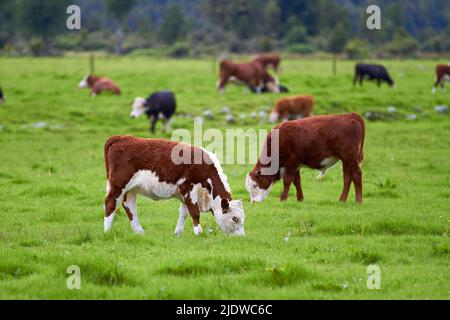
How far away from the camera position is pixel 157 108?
92.2 feet

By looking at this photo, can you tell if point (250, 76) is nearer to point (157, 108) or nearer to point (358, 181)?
point (157, 108)

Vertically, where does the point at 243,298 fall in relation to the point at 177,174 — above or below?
below

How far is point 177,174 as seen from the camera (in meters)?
12.1

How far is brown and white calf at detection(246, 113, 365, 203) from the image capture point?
15.1 meters

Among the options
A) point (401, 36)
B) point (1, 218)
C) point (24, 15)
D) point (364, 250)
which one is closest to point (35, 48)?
point (24, 15)

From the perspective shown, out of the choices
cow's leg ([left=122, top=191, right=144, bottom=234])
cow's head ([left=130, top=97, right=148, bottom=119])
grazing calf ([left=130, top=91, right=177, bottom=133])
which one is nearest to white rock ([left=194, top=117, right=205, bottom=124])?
grazing calf ([left=130, top=91, right=177, bottom=133])

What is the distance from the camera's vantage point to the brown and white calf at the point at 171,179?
12.1m

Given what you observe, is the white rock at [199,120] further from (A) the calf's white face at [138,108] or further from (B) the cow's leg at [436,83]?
(B) the cow's leg at [436,83]

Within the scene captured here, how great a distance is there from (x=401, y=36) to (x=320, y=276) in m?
81.9

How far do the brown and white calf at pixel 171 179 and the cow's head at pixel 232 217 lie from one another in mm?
17

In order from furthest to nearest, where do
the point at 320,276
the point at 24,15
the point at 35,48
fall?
the point at 24,15, the point at 35,48, the point at 320,276

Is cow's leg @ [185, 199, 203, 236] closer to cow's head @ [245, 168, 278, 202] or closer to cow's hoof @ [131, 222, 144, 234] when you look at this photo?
cow's hoof @ [131, 222, 144, 234]

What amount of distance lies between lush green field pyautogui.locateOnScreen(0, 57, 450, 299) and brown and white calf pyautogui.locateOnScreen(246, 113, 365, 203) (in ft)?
1.63

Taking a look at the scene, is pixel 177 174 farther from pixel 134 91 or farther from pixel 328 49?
pixel 328 49
